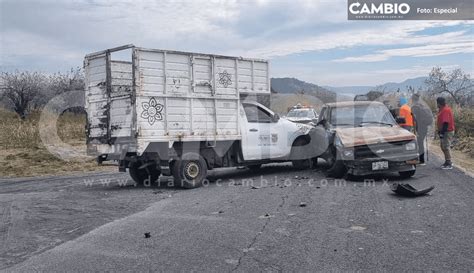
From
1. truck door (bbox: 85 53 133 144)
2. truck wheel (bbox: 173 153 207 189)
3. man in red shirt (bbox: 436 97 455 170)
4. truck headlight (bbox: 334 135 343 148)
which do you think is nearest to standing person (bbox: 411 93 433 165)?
man in red shirt (bbox: 436 97 455 170)

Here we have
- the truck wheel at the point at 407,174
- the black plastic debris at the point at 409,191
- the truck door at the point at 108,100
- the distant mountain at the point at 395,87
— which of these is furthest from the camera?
the distant mountain at the point at 395,87

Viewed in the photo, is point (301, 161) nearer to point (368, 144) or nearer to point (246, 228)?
point (368, 144)

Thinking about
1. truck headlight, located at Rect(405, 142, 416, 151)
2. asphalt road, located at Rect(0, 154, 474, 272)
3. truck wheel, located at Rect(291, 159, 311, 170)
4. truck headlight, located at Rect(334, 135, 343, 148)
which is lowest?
asphalt road, located at Rect(0, 154, 474, 272)

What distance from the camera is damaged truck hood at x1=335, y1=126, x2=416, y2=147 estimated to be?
1098 cm

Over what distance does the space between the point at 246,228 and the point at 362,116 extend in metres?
6.41

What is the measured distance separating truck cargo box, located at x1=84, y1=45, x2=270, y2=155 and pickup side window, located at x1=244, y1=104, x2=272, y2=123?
426 mm

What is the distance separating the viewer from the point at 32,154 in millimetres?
18531

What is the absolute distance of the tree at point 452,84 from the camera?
135 feet

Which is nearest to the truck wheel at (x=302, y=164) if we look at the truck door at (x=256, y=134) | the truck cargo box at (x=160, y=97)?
the truck door at (x=256, y=134)

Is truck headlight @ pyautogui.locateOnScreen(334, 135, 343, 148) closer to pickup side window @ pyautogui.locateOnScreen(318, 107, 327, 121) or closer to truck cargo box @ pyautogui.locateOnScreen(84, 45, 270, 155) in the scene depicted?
pickup side window @ pyautogui.locateOnScreen(318, 107, 327, 121)

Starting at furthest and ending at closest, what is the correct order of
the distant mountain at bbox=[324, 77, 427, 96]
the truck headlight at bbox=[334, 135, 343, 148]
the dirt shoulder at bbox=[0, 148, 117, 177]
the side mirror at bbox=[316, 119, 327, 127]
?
the distant mountain at bbox=[324, 77, 427, 96] → the dirt shoulder at bbox=[0, 148, 117, 177] → the side mirror at bbox=[316, 119, 327, 127] → the truck headlight at bbox=[334, 135, 343, 148]

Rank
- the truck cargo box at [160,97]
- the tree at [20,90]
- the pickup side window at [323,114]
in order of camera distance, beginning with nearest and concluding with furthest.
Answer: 1. the truck cargo box at [160,97]
2. the pickup side window at [323,114]
3. the tree at [20,90]

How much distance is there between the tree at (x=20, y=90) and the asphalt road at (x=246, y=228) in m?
31.0

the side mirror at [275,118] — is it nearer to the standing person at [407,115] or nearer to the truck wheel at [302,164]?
the truck wheel at [302,164]
